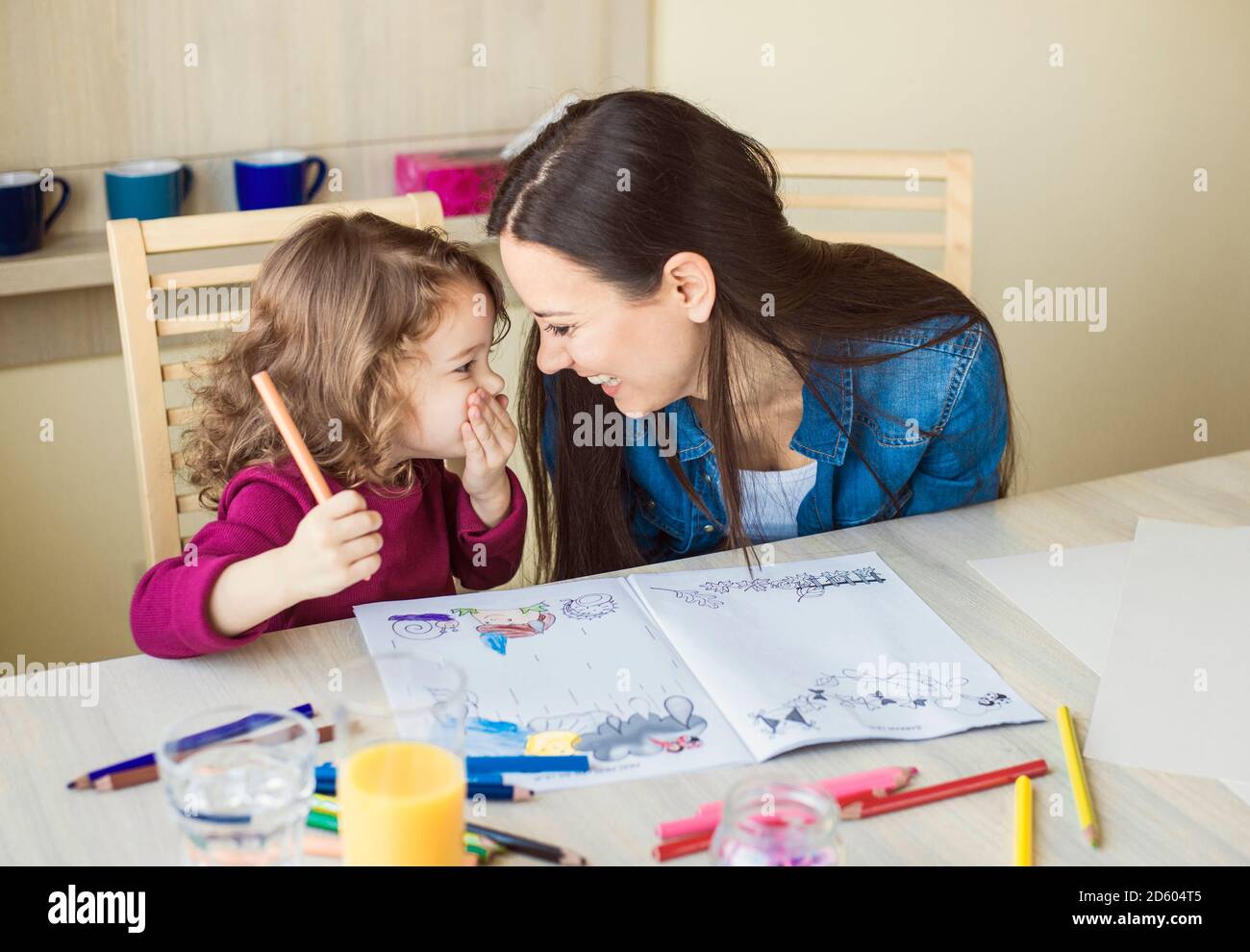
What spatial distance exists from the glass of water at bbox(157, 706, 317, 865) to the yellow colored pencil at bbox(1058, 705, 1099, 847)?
1.55 feet

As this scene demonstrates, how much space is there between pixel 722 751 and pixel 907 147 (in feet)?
5.53

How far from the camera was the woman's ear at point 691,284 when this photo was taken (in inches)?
48.6

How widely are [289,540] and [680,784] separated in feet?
1.47

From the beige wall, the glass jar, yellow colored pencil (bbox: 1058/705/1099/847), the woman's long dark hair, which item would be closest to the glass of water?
the glass jar

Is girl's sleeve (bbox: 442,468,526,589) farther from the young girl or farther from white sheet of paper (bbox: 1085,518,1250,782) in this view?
white sheet of paper (bbox: 1085,518,1250,782)

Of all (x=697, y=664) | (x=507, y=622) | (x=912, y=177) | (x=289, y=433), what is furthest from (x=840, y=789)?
(x=912, y=177)

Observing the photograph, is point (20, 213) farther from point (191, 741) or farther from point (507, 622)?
point (191, 741)

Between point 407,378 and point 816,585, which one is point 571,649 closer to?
point 816,585

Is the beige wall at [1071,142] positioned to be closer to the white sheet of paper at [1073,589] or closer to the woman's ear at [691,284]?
the woman's ear at [691,284]

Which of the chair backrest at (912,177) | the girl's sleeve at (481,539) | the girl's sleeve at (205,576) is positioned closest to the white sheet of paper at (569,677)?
the girl's sleeve at (205,576)

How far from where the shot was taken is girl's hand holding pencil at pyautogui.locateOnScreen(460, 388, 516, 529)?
1.26 meters

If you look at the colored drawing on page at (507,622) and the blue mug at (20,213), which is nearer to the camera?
the colored drawing on page at (507,622)

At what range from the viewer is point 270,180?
190cm

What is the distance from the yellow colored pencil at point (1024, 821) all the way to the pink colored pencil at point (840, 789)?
70 mm
